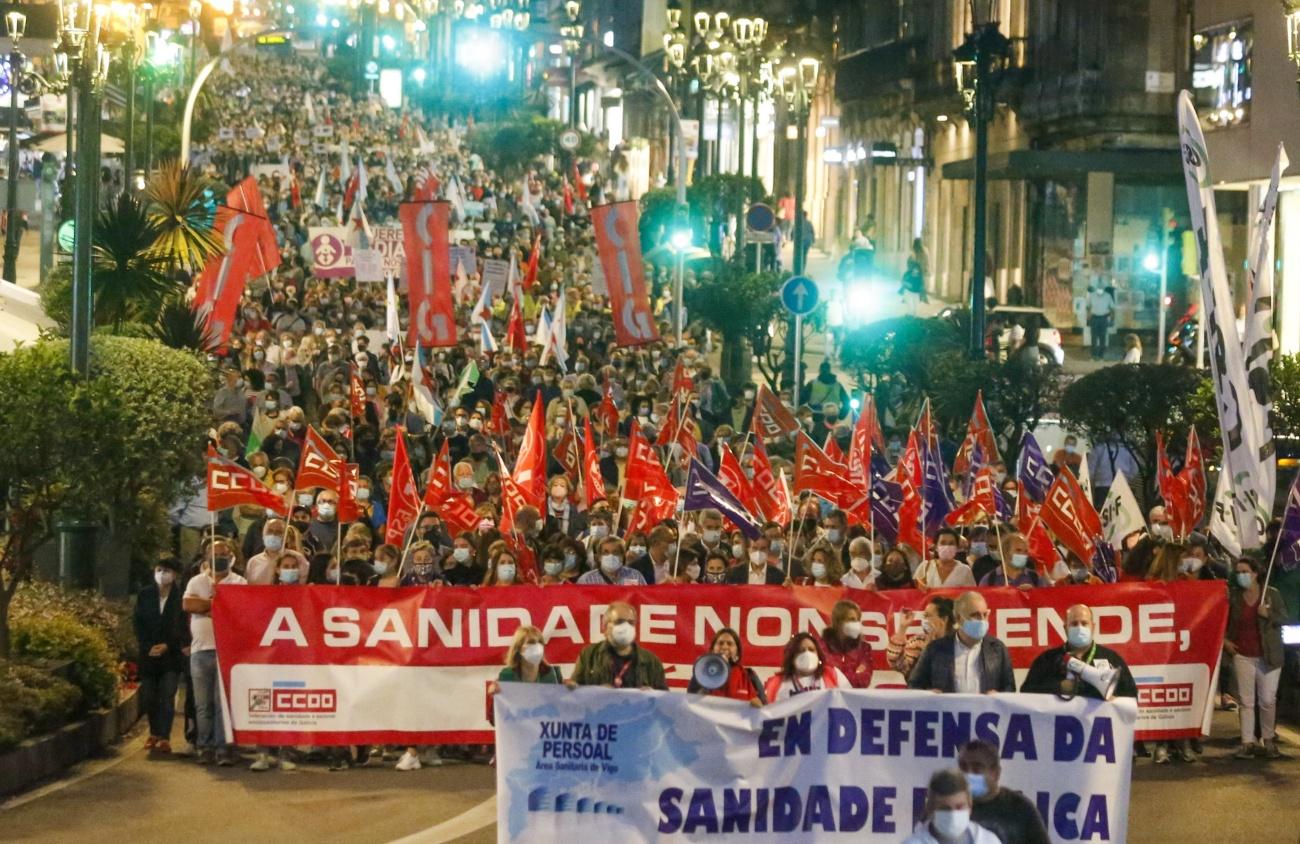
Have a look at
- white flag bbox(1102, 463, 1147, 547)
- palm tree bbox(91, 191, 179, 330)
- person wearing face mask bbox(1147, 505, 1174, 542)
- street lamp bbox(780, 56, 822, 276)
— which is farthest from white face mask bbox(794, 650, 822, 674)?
street lamp bbox(780, 56, 822, 276)

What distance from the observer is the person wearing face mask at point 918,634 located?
11.7m

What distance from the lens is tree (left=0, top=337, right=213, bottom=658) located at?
1540 cm

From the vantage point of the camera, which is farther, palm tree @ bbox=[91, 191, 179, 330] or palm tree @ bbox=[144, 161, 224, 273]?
palm tree @ bbox=[144, 161, 224, 273]

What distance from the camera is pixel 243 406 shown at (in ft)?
82.6

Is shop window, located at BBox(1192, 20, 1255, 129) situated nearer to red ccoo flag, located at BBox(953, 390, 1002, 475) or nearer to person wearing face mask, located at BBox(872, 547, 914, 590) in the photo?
red ccoo flag, located at BBox(953, 390, 1002, 475)

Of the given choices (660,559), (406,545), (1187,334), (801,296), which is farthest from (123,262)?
(1187,334)

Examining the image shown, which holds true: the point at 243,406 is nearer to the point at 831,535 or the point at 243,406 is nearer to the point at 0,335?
the point at 0,335

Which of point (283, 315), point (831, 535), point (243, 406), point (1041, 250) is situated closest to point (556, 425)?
point (243, 406)

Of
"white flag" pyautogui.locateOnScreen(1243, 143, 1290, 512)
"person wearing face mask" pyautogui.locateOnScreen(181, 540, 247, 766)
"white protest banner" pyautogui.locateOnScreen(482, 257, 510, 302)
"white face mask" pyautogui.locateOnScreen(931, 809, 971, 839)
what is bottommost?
"person wearing face mask" pyautogui.locateOnScreen(181, 540, 247, 766)

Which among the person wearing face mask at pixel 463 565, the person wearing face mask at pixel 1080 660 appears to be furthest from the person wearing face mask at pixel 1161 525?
the person wearing face mask at pixel 1080 660

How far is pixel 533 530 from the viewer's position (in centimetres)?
1741

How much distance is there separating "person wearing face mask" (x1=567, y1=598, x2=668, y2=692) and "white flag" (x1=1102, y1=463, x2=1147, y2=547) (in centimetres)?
667

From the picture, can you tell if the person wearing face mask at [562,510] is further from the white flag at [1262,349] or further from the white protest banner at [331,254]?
the white protest banner at [331,254]

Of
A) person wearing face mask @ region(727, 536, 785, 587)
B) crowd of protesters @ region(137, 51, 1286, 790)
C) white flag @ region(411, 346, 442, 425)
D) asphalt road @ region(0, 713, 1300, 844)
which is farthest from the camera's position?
white flag @ region(411, 346, 442, 425)
